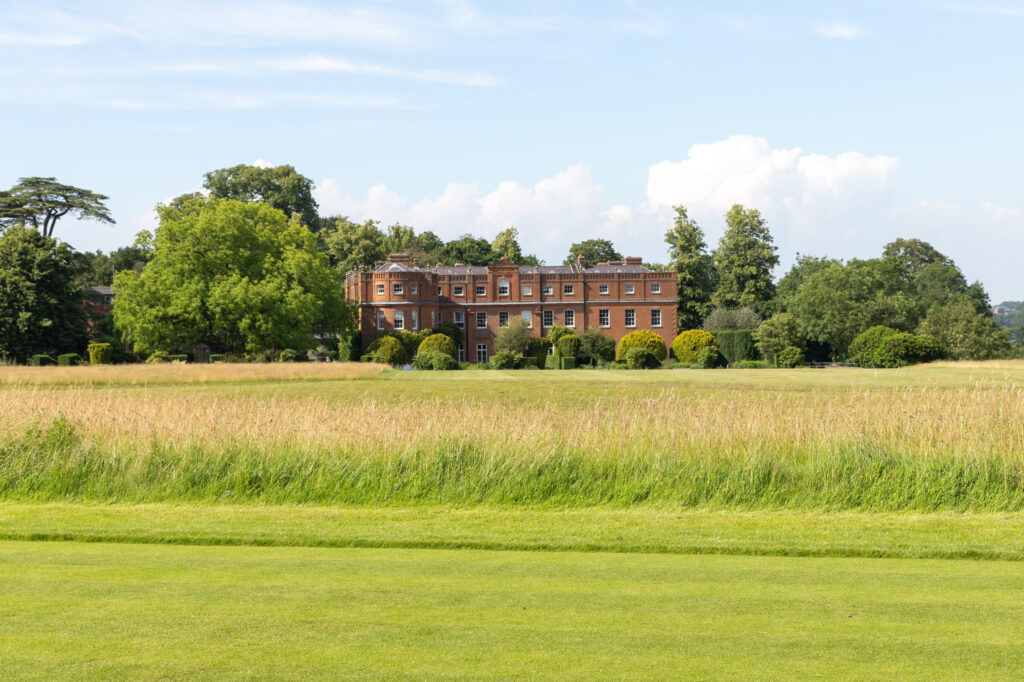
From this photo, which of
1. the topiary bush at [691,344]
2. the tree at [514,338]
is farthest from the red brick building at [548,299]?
the topiary bush at [691,344]

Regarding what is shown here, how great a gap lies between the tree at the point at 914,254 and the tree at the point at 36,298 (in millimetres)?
81044

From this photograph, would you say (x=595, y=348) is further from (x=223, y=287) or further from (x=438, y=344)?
(x=223, y=287)

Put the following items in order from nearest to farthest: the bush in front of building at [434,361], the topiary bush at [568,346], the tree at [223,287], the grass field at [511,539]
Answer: the grass field at [511,539] < the tree at [223,287] < the bush in front of building at [434,361] < the topiary bush at [568,346]

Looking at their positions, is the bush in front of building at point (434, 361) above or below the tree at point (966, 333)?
below

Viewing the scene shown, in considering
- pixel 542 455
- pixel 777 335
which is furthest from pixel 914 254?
pixel 542 455

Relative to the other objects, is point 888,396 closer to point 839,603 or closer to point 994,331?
point 839,603

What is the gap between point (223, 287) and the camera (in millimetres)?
50062

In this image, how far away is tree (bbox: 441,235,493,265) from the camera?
90625 millimetres

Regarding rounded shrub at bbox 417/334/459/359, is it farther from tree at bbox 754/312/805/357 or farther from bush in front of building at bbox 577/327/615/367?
tree at bbox 754/312/805/357

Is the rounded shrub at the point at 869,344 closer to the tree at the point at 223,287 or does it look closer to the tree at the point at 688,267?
the tree at the point at 688,267

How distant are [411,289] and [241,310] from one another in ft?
65.3

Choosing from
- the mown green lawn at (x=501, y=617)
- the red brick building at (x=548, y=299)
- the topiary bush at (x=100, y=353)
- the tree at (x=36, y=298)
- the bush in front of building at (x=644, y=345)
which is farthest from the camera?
the red brick building at (x=548, y=299)

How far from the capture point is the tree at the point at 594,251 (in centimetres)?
9138

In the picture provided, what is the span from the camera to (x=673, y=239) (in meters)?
78.1
